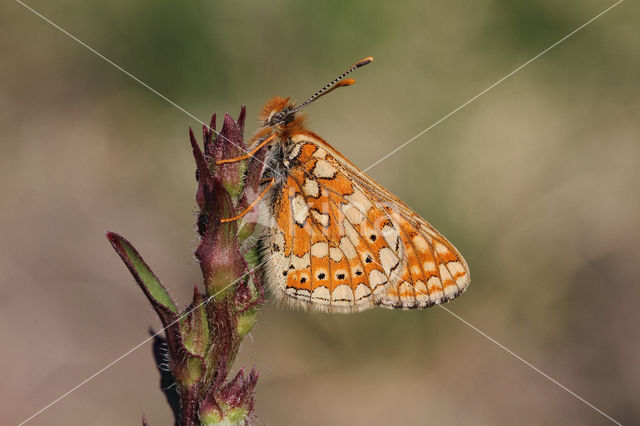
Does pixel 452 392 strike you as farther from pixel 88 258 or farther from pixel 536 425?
pixel 88 258

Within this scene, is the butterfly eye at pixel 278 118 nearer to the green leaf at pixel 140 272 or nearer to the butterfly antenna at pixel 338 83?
the butterfly antenna at pixel 338 83

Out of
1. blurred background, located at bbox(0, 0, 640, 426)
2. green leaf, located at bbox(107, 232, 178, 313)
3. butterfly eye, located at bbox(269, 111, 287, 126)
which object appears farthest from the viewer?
blurred background, located at bbox(0, 0, 640, 426)

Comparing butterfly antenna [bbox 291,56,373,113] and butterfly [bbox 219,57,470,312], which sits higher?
butterfly antenna [bbox 291,56,373,113]

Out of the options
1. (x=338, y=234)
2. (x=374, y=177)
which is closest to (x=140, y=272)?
(x=338, y=234)

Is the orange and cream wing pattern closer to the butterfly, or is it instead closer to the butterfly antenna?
the butterfly

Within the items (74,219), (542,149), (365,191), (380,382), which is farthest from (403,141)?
(74,219)

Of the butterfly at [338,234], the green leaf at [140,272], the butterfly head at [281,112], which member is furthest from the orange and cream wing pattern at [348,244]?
the green leaf at [140,272]

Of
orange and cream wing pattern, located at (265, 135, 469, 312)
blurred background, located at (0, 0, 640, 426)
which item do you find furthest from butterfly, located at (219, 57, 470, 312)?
blurred background, located at (0, 0, 640, 426)
